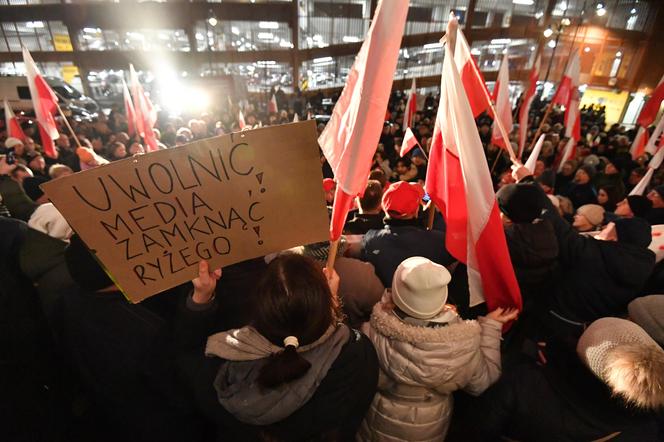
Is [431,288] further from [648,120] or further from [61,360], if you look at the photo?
[648,120]

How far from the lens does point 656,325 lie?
5.66 ft

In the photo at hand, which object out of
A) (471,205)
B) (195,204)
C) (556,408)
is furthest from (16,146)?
(556,408)

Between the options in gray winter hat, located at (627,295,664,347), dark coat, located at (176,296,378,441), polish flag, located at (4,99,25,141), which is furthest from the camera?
polish flag, located at (4,99,25,141)

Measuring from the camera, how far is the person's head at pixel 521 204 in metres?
2.15

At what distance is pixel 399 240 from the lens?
2.27 meters

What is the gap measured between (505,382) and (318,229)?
3.66 feet

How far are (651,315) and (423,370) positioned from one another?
1.37m

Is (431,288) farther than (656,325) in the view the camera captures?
No

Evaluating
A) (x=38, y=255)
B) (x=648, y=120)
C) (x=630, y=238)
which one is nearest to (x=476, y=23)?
(x=648, y=120)

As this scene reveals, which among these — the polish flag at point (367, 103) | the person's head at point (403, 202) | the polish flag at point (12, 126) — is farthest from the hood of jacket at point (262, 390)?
the polish flag at point (12, 126)

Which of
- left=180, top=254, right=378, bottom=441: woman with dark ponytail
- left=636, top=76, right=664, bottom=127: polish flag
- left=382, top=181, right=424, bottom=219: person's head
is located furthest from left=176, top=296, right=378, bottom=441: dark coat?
left=636, top=76, right=664, bottom=127: polish flag

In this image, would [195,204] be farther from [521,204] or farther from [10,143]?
[10,143]

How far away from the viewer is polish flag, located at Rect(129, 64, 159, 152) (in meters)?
6.33

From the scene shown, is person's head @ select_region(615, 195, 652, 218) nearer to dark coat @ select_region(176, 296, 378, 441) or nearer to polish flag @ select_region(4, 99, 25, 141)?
dark coat @ select_region(176, 296, 378, 441)
